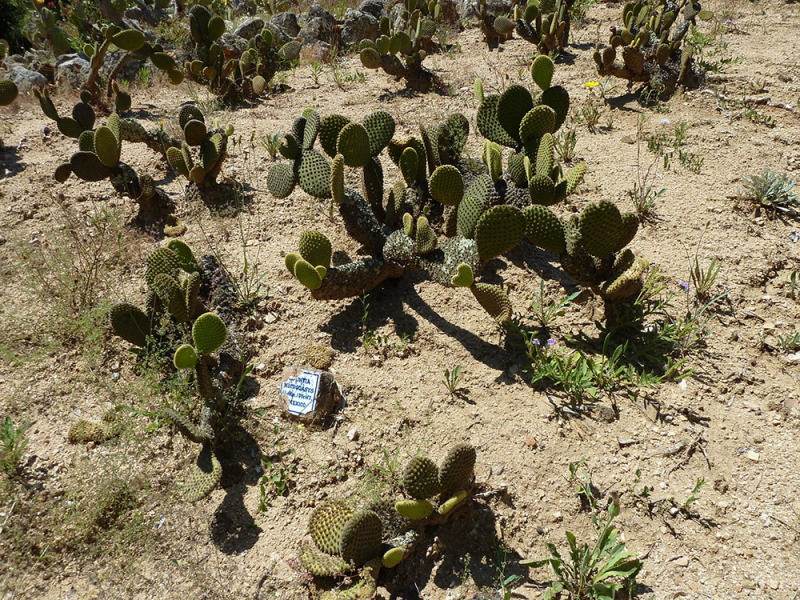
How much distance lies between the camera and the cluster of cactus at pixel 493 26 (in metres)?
6.54

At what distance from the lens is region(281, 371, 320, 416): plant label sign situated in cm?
275

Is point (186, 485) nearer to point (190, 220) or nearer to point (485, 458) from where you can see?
point (485, 458)

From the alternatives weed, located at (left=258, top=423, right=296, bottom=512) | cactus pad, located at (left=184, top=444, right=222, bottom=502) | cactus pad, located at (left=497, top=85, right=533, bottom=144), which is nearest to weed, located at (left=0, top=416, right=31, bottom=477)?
cactus pad, located at (left=184, top=444, right=222, bottom=502)

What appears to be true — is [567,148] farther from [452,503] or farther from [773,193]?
[452,503]

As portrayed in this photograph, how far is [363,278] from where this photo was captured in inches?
125

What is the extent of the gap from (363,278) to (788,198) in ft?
9.31

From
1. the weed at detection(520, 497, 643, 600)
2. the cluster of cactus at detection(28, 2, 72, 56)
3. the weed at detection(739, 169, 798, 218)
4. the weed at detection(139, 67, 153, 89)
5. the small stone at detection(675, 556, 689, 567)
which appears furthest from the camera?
the cluster of cactus at detection(28, 2, 72, 56)

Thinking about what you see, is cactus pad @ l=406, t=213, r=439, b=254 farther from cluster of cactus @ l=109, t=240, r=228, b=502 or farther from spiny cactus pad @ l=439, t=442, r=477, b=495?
spiny cactus pad @ l=439, t=442, r=477, b=495

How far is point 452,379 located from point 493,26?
564 cm

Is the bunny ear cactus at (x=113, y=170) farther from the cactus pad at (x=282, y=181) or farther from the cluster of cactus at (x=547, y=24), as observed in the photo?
the cluster of cactus at (x=547, y=24)

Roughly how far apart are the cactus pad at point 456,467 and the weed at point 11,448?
204 centimetres

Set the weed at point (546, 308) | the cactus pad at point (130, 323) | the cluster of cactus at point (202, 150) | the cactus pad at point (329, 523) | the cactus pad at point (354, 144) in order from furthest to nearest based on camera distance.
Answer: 1. the cluster of cactus at point (202, 150)
2. the cactus pad at point (354, 144)
3. the weed at point (546, 308)
4. the cactus pad at point (130, 323)
5. the cactus pad at point (329, 523)

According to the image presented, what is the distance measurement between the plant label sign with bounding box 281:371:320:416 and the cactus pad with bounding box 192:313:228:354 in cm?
43

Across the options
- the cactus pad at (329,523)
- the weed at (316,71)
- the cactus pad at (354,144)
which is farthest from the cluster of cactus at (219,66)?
the cactus pad at (329,523)
